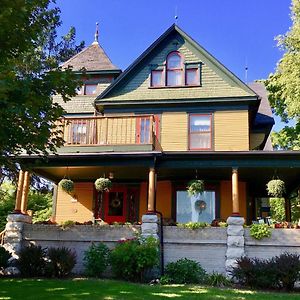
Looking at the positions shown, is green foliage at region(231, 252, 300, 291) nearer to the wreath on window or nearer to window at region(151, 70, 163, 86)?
the wreath on window

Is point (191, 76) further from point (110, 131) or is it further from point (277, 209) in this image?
point (277, 209)

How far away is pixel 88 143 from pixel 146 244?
179 inches

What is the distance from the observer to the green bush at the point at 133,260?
1216 cm

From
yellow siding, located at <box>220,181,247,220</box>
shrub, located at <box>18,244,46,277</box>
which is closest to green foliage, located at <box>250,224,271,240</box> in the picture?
yellow siding, located at <box>220,181,247,220</box>

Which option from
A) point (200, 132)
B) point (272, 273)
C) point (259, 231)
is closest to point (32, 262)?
point (272, 273)

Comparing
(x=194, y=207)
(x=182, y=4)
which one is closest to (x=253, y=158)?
(x=194, y=207)

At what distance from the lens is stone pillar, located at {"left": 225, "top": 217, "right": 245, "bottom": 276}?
43.8 ft

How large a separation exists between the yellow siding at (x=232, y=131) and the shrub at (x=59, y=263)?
7330mm

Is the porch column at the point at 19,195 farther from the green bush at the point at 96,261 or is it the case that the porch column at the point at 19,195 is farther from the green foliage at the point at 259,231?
the green foliage at the point at 259,231

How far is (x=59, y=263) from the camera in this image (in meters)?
12.5

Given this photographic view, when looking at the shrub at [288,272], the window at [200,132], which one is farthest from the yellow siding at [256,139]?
the shrub at [288,272]

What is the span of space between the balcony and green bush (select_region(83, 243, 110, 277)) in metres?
3.74

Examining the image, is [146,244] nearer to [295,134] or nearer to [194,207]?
[194,207]

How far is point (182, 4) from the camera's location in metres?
19.2
